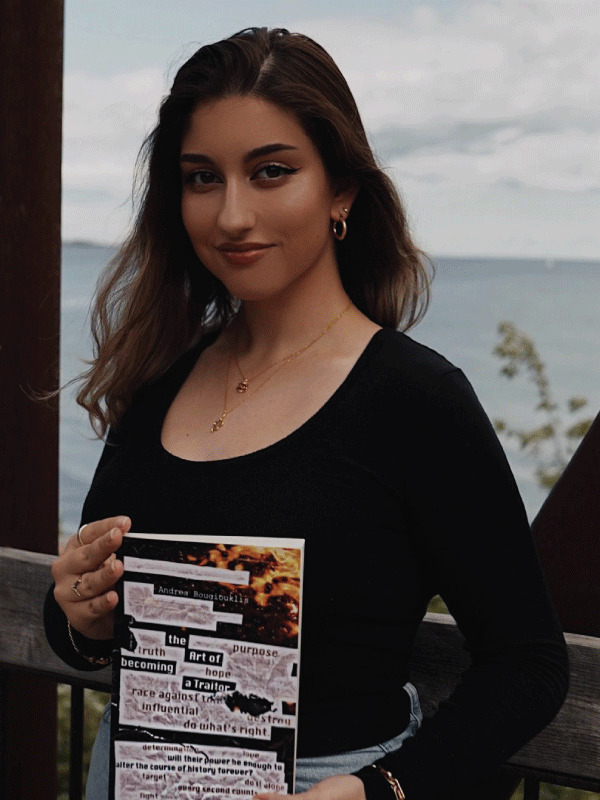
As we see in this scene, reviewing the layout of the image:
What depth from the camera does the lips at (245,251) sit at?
143cm

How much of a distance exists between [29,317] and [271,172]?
2.71ft

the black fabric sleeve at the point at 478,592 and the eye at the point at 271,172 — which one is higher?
the eye at the point at 271,172

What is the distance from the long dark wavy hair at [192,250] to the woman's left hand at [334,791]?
0.66 meters

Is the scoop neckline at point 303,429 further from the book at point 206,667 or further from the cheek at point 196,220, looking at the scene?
the cheek at point 196,220

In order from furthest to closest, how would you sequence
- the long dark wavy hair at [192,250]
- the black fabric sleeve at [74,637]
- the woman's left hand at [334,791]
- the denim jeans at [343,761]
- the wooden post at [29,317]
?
the wooden post at [29,317]
the black fabric sleeve at [74,637]
the long dark wavy hair at [192,250]
the denim jeans at [343,761]
the woman's left hand at [334,791]

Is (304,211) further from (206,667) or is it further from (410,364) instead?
(206,667)

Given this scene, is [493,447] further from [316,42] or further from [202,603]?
[316,42]

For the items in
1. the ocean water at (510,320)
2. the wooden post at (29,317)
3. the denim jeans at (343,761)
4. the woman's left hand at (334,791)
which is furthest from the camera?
the ocean water at (510,320)

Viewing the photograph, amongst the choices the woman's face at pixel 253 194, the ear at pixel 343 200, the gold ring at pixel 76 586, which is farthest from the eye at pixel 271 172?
the gold ring at pixel 76 586

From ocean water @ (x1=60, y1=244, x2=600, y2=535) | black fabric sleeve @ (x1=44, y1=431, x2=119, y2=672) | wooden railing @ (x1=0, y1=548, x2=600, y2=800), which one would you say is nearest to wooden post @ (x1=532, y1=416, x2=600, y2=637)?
wooden railing @ (x1=0, y1=548, x2=600, y2=800)

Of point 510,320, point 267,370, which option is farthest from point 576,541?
point 510,320

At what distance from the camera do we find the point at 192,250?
174 cm

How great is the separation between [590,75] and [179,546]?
330 inches

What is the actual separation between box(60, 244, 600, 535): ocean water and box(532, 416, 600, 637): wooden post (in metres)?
7.75
